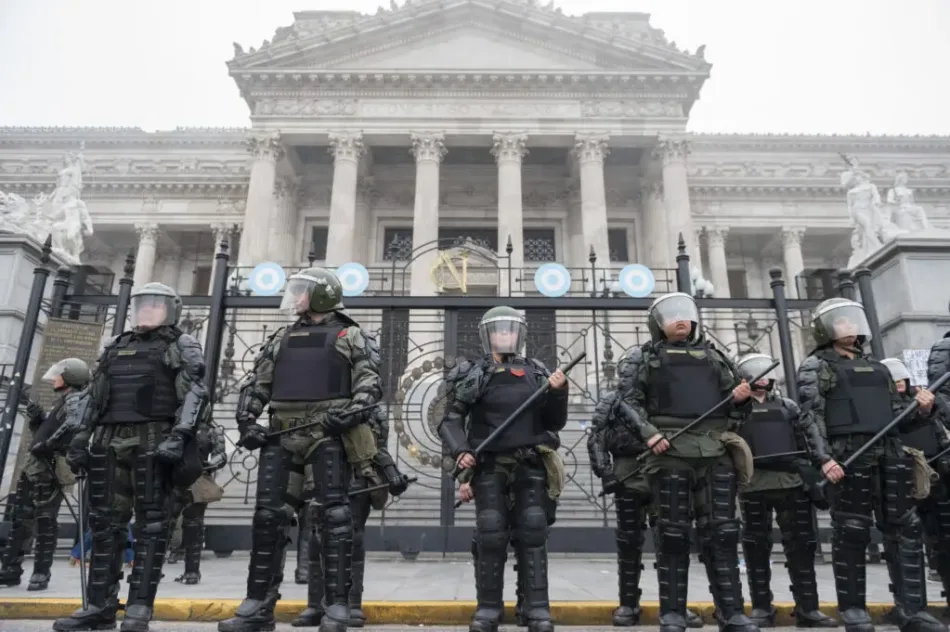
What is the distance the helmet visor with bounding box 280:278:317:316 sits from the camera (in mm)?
4703

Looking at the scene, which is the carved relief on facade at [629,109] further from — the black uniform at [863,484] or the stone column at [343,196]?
the black uniform at [863,484]

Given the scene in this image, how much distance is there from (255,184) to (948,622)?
2473 cm

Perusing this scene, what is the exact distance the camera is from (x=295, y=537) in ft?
28.5

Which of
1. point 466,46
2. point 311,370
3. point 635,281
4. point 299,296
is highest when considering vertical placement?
point 466,46

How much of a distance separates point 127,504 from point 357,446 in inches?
66.0

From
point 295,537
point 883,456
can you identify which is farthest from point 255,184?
point 883,456

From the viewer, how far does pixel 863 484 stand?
173 inches

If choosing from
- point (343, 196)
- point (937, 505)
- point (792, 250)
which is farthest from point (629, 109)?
point (937, 505)

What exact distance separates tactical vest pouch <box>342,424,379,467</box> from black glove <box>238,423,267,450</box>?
1.79ft

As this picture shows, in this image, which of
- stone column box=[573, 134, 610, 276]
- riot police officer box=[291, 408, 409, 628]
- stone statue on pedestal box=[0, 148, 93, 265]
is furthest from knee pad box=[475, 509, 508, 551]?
stone column box=[573, 134, 610, 276]

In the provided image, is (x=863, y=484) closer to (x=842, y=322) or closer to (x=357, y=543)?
(x=842, y=322)

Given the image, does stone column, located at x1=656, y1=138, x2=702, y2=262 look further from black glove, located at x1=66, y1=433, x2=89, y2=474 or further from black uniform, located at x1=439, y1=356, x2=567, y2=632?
black glove, located at x1=66, y1=433, x2=89, y2=474

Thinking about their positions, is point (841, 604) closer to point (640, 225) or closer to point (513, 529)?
point (513, 529)

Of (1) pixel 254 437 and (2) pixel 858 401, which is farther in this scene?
(2) pixel 858 401
